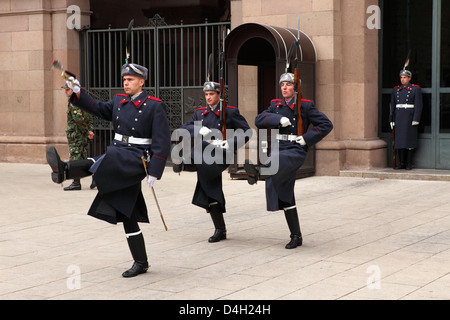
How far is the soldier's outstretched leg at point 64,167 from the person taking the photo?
620cm

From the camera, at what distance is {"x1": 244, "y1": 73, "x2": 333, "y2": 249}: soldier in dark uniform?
759 centimetres

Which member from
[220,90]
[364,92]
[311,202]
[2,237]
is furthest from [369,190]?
[2,237]

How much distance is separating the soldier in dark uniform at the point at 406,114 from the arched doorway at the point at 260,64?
1472mm

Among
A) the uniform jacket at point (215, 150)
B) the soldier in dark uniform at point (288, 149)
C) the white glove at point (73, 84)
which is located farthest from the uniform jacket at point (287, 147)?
the white glove at point (73, 84)

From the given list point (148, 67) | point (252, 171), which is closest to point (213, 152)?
point (252, 171)

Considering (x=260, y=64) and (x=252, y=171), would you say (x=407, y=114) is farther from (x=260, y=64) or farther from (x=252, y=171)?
(x=252, y=171)

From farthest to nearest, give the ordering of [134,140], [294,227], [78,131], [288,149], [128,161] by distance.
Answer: [78,131], [288,149], [294,227], [134,140], [128,161]

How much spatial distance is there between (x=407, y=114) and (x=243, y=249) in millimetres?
6580

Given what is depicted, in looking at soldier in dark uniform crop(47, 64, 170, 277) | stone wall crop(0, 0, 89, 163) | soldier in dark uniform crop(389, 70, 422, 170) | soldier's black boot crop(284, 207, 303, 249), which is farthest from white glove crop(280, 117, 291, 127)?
stone wall crop(0, 0, 89, 163)

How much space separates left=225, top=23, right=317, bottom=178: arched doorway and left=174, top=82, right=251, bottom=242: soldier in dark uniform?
4143 mm

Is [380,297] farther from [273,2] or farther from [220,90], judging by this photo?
[273,2]

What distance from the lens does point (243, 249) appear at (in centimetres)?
755

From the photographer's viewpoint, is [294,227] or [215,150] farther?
[215,150]
